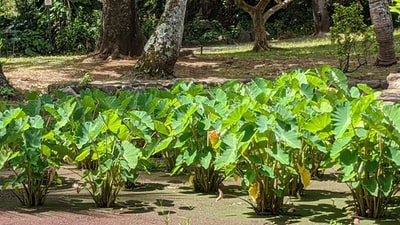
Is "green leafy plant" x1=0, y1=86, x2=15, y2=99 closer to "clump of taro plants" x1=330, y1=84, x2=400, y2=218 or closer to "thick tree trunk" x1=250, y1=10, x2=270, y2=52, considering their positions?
"clump of taro plants" x1=330, y1=84, x2=400, y2=218

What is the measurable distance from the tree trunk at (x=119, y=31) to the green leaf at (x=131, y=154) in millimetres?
11440

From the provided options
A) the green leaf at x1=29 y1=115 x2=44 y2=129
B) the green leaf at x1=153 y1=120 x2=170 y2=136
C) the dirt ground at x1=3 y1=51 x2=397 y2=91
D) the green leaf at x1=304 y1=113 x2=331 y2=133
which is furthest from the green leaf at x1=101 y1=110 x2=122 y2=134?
the dirt ground at x1=3 y1=51 x2=397 y2=91

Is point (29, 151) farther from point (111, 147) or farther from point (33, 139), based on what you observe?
point (111, 147)

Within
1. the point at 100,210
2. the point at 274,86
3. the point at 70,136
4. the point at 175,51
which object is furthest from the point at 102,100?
the point at 175,51

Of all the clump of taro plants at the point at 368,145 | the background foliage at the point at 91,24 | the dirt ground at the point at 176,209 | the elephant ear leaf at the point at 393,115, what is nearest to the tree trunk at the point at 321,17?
the background foliage at the point at 91,24

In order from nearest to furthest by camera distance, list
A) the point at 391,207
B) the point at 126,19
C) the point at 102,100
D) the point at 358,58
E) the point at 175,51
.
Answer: the point at 391,207 → the point at 102,100 → the point at 175,51 → the point at 358,58 → the point at 126,19

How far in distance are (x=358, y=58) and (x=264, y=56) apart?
3.20m

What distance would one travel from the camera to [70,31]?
21625 millimetres

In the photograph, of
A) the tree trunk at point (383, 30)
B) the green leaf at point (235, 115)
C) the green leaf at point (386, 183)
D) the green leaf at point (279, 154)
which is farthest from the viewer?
the tree trunk at point (383, 30)

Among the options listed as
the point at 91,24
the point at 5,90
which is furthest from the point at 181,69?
the point at 91,24

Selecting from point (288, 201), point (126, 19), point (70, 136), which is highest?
point (126, 19)

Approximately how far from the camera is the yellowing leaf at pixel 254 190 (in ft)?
13.1

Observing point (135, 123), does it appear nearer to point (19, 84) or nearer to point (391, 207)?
point (391, 207)

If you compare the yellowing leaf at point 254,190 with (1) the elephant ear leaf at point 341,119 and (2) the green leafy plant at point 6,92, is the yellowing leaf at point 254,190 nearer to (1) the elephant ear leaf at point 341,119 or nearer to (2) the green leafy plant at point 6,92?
(1) the elephant ear leaf at point 341,119
